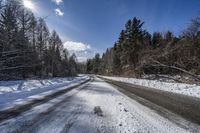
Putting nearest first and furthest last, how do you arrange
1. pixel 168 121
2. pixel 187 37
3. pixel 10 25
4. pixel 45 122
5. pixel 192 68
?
pixel 45 122, pixel 168 121, pixel 10 25, pixel 192 68, pixel 187 37

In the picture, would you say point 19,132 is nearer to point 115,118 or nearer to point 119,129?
point 119,129

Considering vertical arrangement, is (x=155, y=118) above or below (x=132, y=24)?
below

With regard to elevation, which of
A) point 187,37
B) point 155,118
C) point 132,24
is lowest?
point 155,118

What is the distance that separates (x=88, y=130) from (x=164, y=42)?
2251cm

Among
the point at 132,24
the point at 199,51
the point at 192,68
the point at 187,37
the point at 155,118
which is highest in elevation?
the point at 132,24

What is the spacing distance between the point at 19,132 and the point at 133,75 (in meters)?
36.4

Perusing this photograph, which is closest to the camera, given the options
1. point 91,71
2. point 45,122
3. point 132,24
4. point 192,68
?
point 45,122

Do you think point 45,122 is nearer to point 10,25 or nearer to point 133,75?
point 10,25

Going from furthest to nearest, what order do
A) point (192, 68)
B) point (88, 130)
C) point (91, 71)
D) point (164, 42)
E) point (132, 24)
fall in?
point (91, 71), point (132, 24), point (164, 42), point (192, 68), point (88, 130)

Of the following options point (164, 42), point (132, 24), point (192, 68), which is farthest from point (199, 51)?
point (132, 24)

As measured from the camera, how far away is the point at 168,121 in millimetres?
4957

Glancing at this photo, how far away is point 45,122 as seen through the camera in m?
4.50

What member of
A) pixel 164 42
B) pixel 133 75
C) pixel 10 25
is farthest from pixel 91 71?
pixel 10 25

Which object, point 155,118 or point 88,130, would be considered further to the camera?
point 155,118
